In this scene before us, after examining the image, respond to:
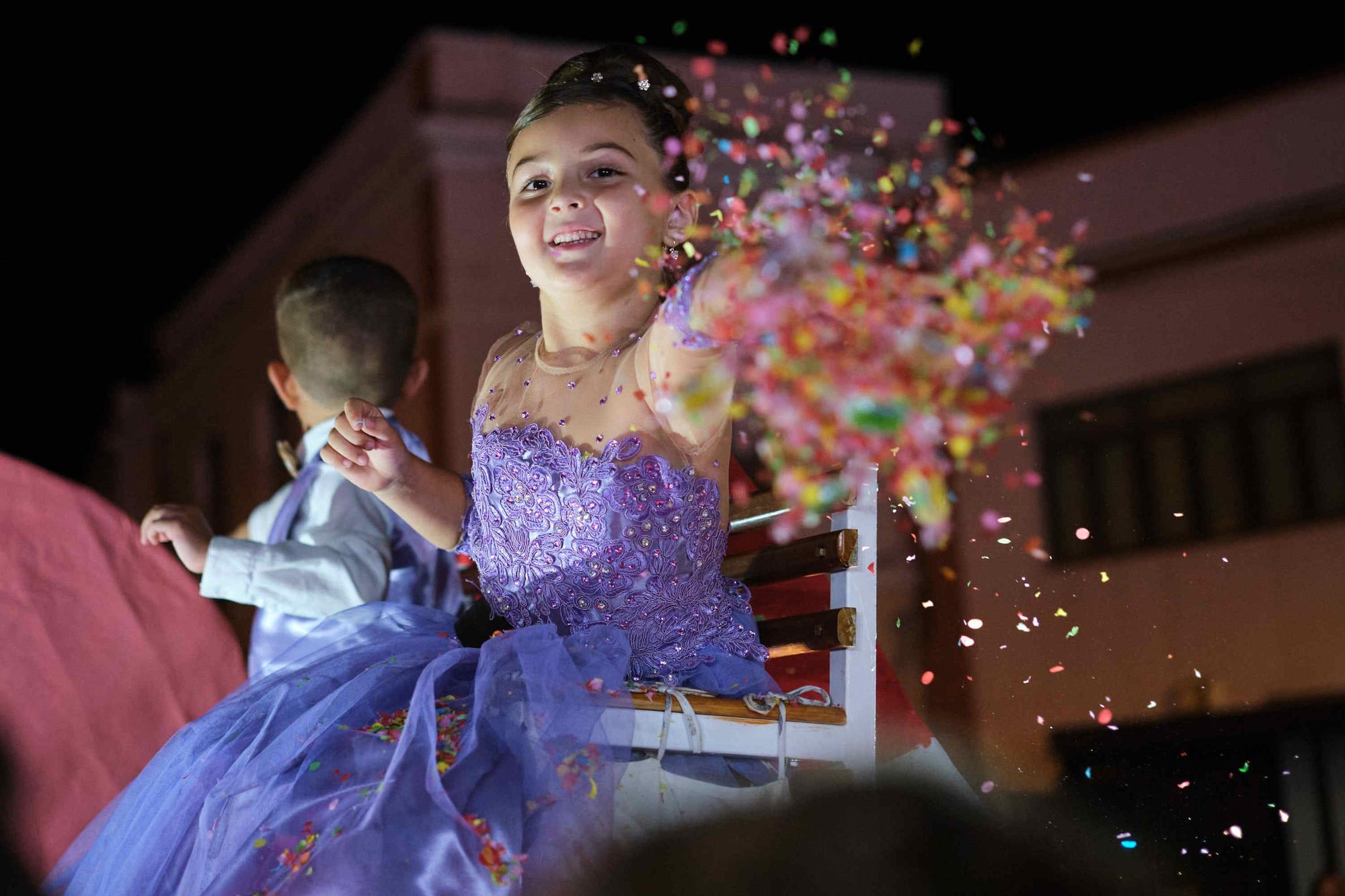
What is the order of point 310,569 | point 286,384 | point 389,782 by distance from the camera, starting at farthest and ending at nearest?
point 286,384 < point 310,569 < point 389,782

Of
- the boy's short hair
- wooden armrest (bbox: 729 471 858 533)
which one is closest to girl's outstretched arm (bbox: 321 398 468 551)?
wooden armrest (bbox: 729 471 858 533)

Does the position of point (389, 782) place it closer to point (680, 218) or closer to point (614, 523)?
point (614, 523)

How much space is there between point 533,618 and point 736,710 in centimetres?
31

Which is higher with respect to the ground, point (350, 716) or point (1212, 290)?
point (1212, 290)

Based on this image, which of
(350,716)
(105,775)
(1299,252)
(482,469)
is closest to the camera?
(350,716)

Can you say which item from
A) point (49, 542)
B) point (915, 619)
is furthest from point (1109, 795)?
point (49, 542)

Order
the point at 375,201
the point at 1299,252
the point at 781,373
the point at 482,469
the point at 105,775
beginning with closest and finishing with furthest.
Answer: the point at 781,373, the point at 482,469, the point at 105,775, the point at 1299,252, the point at 375,201

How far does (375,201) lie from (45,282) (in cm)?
191

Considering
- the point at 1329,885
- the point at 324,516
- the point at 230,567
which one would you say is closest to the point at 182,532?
the point at 230,567

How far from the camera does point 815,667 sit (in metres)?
1.99

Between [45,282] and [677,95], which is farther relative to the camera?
[45,282]

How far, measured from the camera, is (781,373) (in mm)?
1229

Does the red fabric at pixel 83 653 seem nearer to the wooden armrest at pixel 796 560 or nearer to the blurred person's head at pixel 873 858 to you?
the wooden armrest at pixel 796 560

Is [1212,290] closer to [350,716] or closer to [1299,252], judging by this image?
[1299,252]
